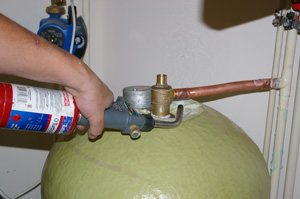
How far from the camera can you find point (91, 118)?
0.62 m

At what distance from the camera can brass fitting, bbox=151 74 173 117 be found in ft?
2.49

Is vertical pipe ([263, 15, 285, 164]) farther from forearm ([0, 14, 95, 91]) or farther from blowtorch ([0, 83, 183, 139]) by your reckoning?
forearm ([0, 14, 95, 91])

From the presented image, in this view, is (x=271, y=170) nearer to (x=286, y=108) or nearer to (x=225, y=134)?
(x=286, y=108)

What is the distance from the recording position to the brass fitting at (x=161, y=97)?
29.8 inches

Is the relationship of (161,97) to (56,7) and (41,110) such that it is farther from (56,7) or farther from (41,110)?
(56,7)

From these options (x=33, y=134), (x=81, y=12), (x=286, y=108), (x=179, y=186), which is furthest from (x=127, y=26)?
(x=179, y=186)

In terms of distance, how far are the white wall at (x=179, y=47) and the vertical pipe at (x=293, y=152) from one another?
0.05 m

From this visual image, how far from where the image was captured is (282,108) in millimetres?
917

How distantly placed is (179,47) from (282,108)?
0.44 metres

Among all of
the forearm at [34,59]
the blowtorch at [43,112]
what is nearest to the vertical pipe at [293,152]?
the blowtorch at [43,112]

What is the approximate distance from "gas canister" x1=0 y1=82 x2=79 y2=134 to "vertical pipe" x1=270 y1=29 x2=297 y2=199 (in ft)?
2.07

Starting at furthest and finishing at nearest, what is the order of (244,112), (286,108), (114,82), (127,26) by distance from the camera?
(114,82), (127,26), (244,112), (286,108)

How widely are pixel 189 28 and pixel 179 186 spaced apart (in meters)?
0.67

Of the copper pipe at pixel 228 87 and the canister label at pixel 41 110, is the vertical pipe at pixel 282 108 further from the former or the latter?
the canister label at pixel 41 110
